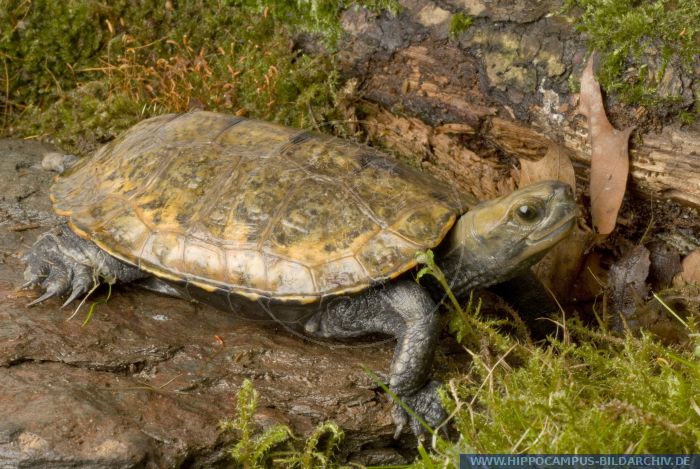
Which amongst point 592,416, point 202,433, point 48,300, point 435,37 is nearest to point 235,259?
point 202,433

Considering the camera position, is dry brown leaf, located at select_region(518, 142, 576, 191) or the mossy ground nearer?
the mossy ground

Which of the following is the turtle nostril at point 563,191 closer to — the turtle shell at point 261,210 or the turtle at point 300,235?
the turtle at point 300,235

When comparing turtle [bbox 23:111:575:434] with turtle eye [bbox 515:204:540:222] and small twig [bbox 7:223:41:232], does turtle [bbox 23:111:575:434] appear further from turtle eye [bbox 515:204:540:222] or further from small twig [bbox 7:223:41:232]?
small twig [bbox 7:223:41:232]

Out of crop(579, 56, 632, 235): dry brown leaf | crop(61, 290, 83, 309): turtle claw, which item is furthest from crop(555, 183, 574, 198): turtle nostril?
crop(61, 290, 83, 309): turtle claw

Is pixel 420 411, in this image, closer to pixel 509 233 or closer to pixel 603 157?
pixel 509 233

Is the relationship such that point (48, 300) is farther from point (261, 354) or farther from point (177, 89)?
point (177, 89)

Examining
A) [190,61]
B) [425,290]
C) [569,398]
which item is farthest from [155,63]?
[569,398]

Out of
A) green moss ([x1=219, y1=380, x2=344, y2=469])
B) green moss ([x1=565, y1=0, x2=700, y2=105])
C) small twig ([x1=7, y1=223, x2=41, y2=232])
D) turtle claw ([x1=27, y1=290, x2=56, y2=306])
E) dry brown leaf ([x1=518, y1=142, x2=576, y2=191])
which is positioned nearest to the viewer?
green moss ([x1=219, y1=380, x2=344, y2=469])
